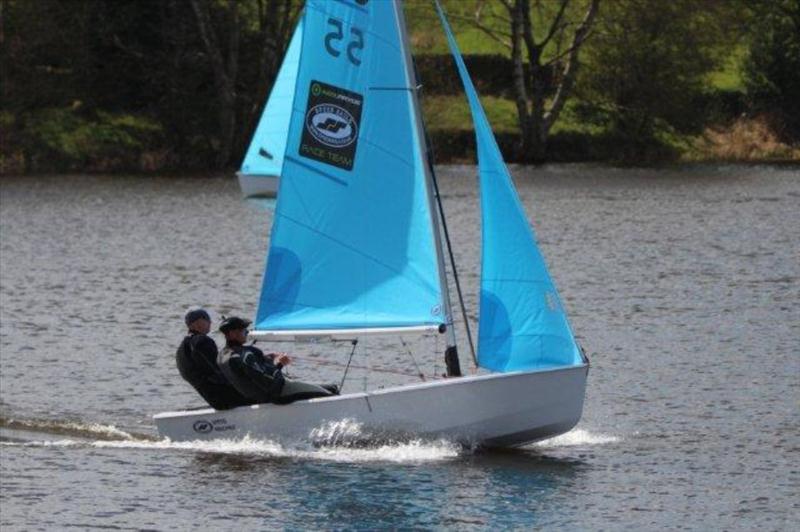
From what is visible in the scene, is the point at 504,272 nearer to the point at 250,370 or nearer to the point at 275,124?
the point at 250,370

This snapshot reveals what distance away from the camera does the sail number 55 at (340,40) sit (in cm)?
2244

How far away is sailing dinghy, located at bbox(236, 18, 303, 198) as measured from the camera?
54812 millimetres

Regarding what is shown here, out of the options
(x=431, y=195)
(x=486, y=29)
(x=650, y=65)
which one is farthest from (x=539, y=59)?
(x=431, y=195)

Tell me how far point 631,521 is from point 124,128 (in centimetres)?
5285

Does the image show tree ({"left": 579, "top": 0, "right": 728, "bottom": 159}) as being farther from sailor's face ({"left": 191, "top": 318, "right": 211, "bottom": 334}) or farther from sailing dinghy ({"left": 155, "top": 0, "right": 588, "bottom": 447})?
sailor's face ({"left": 191, "top": 318, "right": 211, "bottom": 334})

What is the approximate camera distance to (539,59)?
69.8 metres

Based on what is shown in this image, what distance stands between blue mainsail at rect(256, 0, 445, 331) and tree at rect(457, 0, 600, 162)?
4468 centimetres

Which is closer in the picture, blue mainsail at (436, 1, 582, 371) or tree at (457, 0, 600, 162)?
blue mainsail at (436, 1, 582, 371)

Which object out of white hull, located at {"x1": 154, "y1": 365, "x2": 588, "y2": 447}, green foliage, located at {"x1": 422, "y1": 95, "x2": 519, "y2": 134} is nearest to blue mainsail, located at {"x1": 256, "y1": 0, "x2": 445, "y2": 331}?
white hull, located at {"x1": 154, "y1": 365, "x2": 588, "y2": 447}

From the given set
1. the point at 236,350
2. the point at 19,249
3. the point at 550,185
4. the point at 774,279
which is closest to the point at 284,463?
the point at 236,350

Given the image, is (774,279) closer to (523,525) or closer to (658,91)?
(523,525)

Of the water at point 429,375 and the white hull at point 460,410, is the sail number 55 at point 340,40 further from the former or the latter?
the water at point 429,375

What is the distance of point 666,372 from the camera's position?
27828mm

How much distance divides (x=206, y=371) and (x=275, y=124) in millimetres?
33734
